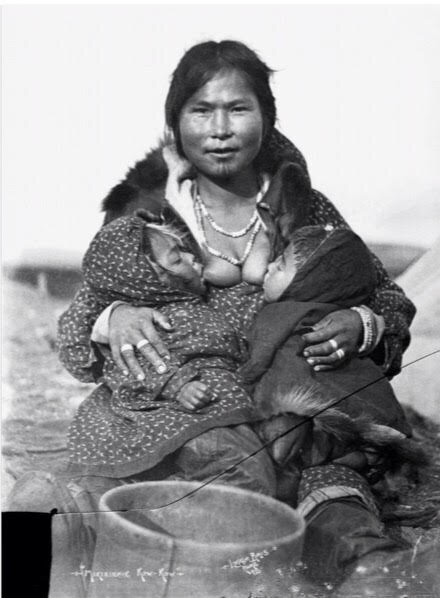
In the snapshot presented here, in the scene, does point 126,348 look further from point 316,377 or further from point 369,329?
point 369,329

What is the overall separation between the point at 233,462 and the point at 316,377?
33 cm

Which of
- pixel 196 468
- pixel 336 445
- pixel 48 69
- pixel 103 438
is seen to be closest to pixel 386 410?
pixel 336 445

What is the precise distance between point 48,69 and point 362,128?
929mm

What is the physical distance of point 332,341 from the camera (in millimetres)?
3412

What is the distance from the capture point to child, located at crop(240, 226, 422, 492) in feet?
11.1

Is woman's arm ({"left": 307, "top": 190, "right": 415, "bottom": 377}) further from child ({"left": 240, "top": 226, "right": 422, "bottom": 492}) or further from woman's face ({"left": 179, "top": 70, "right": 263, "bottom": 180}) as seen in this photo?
woman's face ({"left": 179, "top": 70, "right": 263, "bottom": 180})

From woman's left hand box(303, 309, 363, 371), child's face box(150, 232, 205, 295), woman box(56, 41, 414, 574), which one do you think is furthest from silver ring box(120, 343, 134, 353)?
woman's left hand box(303, 309, 363, 371)

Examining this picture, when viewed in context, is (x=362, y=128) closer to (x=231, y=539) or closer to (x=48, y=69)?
(x=48, y=69)

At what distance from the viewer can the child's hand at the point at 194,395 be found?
3.35 meters

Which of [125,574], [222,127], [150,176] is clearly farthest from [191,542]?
[222,127]

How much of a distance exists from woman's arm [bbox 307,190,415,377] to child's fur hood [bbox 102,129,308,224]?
124 mm

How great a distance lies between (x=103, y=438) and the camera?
3.40 metres

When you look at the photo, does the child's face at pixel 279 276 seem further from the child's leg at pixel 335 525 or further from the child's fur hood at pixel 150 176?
the child's leg at pixel 335 525

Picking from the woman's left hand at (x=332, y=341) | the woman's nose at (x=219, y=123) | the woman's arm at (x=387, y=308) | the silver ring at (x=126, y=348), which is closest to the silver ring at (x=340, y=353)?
the woman's left hand at (x=332, y=341)
